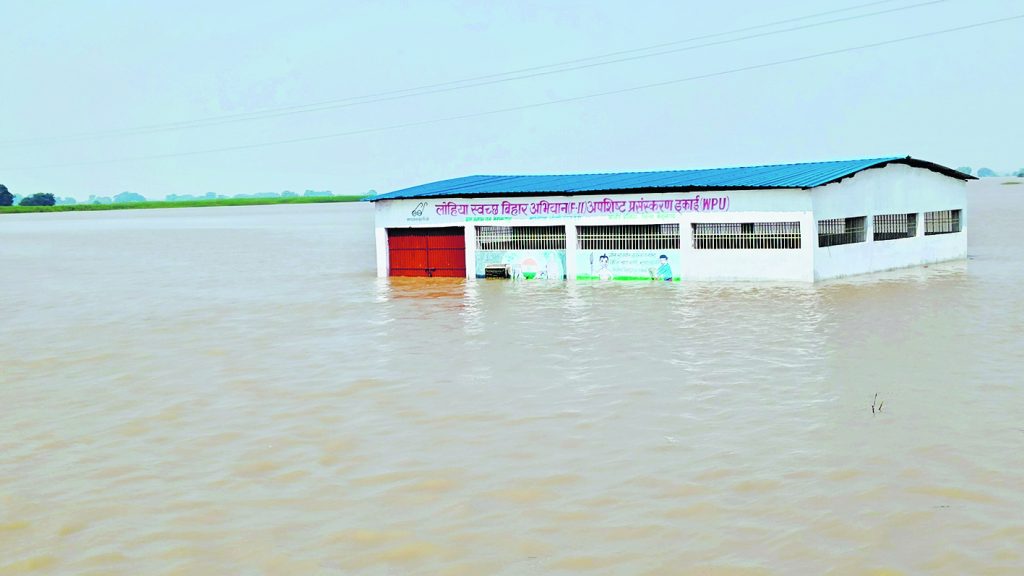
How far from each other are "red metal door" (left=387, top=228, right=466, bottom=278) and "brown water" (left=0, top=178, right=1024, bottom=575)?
10.9 metres

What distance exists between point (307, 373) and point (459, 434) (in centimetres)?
642

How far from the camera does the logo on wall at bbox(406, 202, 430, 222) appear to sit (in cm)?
4197

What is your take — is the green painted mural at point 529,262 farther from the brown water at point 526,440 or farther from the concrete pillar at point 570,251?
the brown water at point 526,440

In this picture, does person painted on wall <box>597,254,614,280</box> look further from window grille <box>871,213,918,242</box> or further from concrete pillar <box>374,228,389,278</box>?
window grille <box>871,213,918,242</box>

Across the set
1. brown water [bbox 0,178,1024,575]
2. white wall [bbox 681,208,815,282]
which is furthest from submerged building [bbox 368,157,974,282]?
brown water [bbox 0,178,1024,575]

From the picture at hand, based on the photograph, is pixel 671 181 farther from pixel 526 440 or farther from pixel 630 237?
pixel 526 440

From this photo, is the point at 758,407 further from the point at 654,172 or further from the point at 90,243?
the point at 90,243

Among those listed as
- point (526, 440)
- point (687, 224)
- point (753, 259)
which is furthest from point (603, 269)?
point (526, 440)

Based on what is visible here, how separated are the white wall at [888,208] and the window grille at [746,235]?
96cm

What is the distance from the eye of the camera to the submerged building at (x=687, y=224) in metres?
35.6

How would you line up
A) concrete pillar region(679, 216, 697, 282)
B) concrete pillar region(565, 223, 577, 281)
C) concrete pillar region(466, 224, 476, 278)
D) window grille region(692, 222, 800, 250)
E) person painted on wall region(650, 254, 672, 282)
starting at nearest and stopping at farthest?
window grille region(692, 222, 800, 250), concrete pillar region(679, 216, 697, 282), person painted on wall region(650, 254, 672, 282), concrete pillar region(565, 223, 577, 281), concrete pillar region(466, 224, 476, 278)

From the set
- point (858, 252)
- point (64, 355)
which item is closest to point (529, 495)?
point (64, 355)

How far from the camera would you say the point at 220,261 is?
5912 cm

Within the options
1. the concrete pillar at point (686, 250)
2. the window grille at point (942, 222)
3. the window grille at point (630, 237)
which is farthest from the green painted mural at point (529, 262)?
the window grille at point (942, 222)
